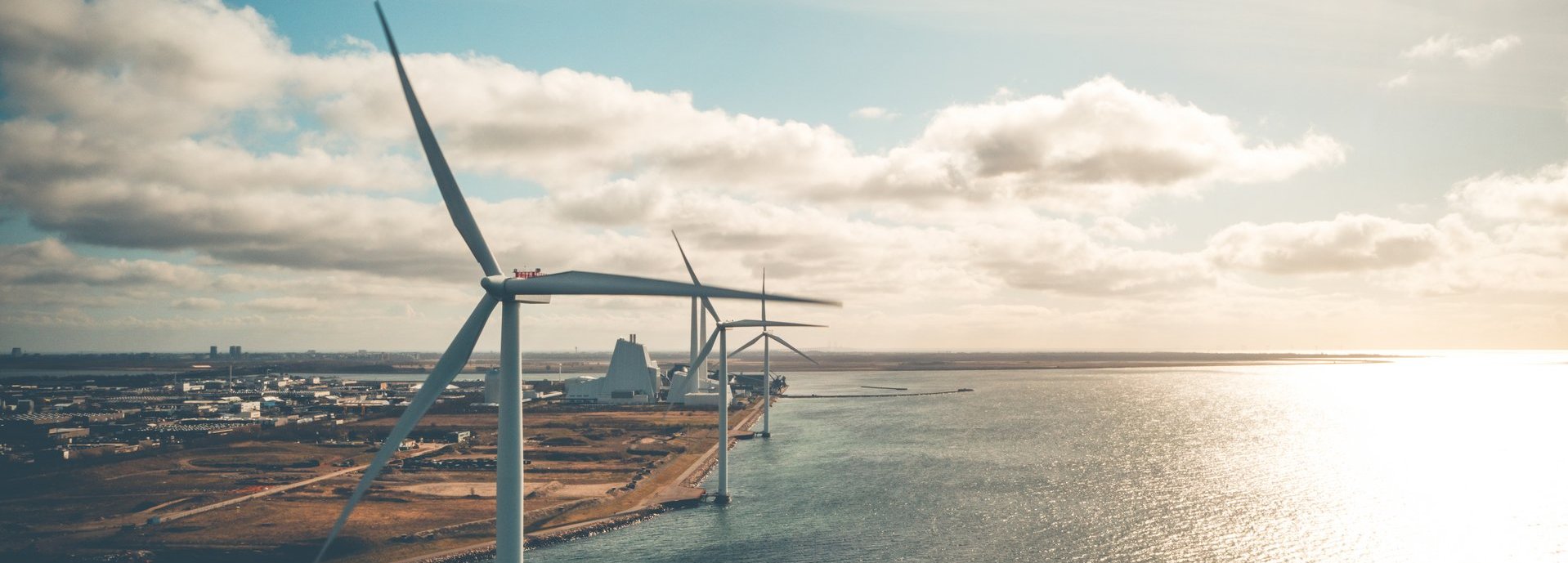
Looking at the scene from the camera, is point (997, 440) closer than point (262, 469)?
No

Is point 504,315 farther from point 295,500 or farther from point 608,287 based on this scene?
point 295,500

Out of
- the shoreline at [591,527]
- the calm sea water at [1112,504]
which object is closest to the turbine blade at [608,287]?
the calm sea water at [1112,504]

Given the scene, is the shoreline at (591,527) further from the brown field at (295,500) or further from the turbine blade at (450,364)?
the turbine blade at (450,364)

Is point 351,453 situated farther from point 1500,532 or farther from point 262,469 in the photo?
point 1500,532

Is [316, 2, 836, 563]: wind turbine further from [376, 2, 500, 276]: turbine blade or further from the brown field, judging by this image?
the brown field

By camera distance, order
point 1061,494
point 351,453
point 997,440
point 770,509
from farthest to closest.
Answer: point 997,440 → point 351,453 → point 1061,494 → point 770,509

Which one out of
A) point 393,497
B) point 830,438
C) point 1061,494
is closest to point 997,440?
point 830,438
